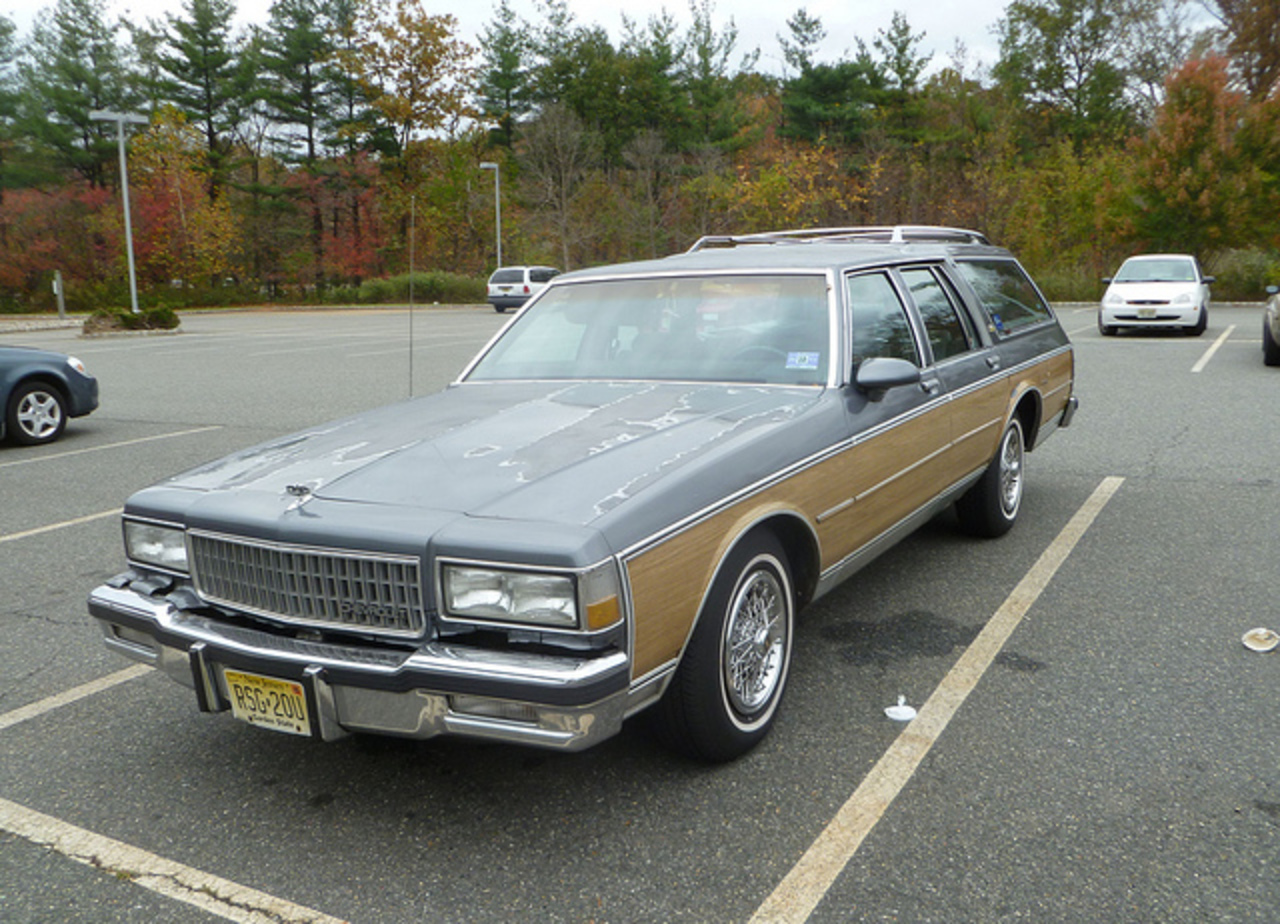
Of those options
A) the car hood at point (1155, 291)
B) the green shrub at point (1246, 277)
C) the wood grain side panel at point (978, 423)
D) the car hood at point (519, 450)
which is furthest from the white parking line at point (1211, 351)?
the green shrub at point (1246, 277)

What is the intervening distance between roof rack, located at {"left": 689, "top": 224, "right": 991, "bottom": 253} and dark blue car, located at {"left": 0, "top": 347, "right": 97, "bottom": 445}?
6871mm

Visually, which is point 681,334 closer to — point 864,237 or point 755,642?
point 755,642

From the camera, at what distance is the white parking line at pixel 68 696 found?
142 inches

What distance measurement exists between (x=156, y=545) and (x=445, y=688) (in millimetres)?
1220

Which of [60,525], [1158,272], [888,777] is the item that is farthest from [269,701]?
[1158,272]

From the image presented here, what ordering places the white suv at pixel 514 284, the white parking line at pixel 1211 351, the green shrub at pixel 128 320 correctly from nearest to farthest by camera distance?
the white parking line at pixel 1211 351 → the green shrub at pixel 128 320 → the white suv at pixel 514 284

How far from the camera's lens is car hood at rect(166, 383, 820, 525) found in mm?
2773

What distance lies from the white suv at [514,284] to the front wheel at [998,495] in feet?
103

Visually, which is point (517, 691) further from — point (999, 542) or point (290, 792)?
point (999, 542)

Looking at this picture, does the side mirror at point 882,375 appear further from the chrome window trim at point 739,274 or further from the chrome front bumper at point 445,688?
the chrome front bumper at point 445,688

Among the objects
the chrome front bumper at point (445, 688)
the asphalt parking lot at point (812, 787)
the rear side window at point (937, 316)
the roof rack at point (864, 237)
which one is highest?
the roof rack at point (864, 237)

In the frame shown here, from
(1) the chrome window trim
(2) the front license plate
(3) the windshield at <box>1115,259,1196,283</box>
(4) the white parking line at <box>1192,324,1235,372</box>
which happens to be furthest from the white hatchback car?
(2) the front license plate

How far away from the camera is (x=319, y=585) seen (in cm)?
270

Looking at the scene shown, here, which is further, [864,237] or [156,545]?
[864,237]
